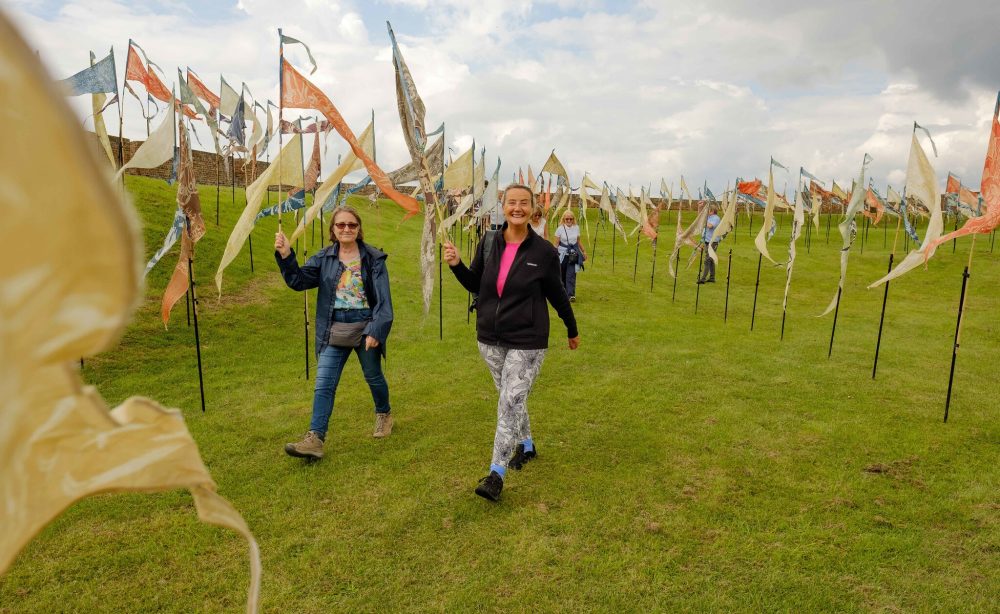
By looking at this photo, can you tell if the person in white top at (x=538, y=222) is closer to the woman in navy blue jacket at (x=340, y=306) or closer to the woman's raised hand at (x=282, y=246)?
the woman in navy blue jacket at (x=340, y=306)

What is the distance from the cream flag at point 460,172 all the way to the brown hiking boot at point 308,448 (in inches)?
208

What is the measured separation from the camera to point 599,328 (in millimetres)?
9000

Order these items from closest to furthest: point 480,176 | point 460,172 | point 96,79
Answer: point 96,79 → point 460,172 → point 480,176

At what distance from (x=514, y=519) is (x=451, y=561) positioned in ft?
1.68

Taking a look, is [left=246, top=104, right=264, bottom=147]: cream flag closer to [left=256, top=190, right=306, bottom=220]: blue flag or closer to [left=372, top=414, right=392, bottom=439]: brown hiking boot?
[left=256, top=190, right=306, bottom=220]: blue flag

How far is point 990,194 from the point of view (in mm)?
4336

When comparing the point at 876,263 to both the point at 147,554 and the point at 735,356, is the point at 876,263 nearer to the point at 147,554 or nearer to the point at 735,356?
the point at 735,356

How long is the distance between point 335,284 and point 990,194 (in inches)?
177

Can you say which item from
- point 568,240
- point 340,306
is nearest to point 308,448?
point 340,306

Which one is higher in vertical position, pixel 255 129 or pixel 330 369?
pixel 255 129

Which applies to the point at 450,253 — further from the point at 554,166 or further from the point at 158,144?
the point at 554,166

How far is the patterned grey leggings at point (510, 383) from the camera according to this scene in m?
3.53

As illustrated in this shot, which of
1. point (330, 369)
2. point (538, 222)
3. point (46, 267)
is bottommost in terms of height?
point (330, 369)

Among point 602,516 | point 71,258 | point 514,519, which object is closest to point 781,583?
point 602,516
